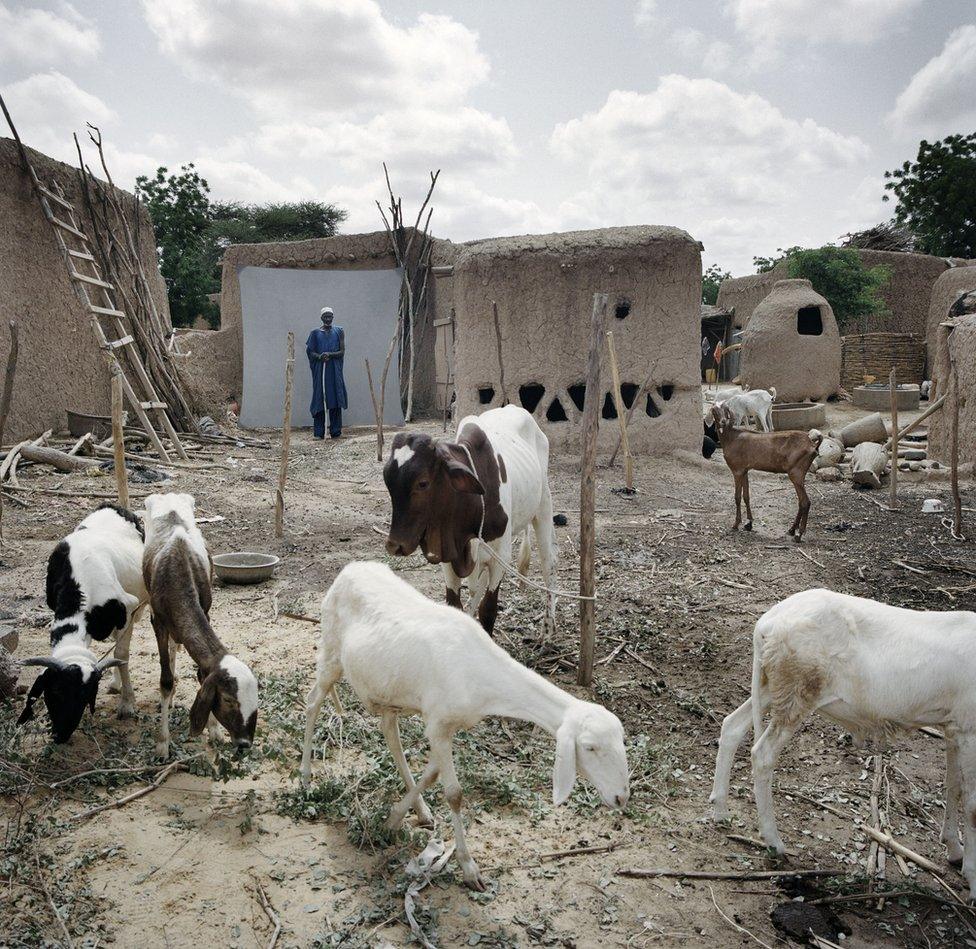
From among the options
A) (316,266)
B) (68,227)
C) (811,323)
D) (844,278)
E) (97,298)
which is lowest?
(97,298)

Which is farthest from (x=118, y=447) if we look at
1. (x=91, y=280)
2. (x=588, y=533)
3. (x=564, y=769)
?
(x=91, y=280)

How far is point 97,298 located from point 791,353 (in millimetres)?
14115

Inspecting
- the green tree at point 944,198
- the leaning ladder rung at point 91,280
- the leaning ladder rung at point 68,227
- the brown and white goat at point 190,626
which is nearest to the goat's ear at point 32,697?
the brown and white goat at point 190,626

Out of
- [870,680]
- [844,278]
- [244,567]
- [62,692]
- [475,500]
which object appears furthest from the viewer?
[844,278]

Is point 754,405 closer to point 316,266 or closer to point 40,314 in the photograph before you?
point 316,266

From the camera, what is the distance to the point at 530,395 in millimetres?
12648

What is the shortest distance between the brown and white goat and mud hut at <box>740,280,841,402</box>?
15.9 m

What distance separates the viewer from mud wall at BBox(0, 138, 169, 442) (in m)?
10.1

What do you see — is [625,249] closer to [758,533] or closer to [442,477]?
[758,533]

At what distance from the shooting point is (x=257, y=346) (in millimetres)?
17047

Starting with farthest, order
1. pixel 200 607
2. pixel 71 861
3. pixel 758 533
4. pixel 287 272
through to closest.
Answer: pixel 287 272 → pixel 758 533 → pixel 200 607 → pixel 71 861

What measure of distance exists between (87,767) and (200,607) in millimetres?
864

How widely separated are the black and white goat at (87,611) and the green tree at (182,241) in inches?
950

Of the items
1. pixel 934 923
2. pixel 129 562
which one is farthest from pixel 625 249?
pixel 934 923
